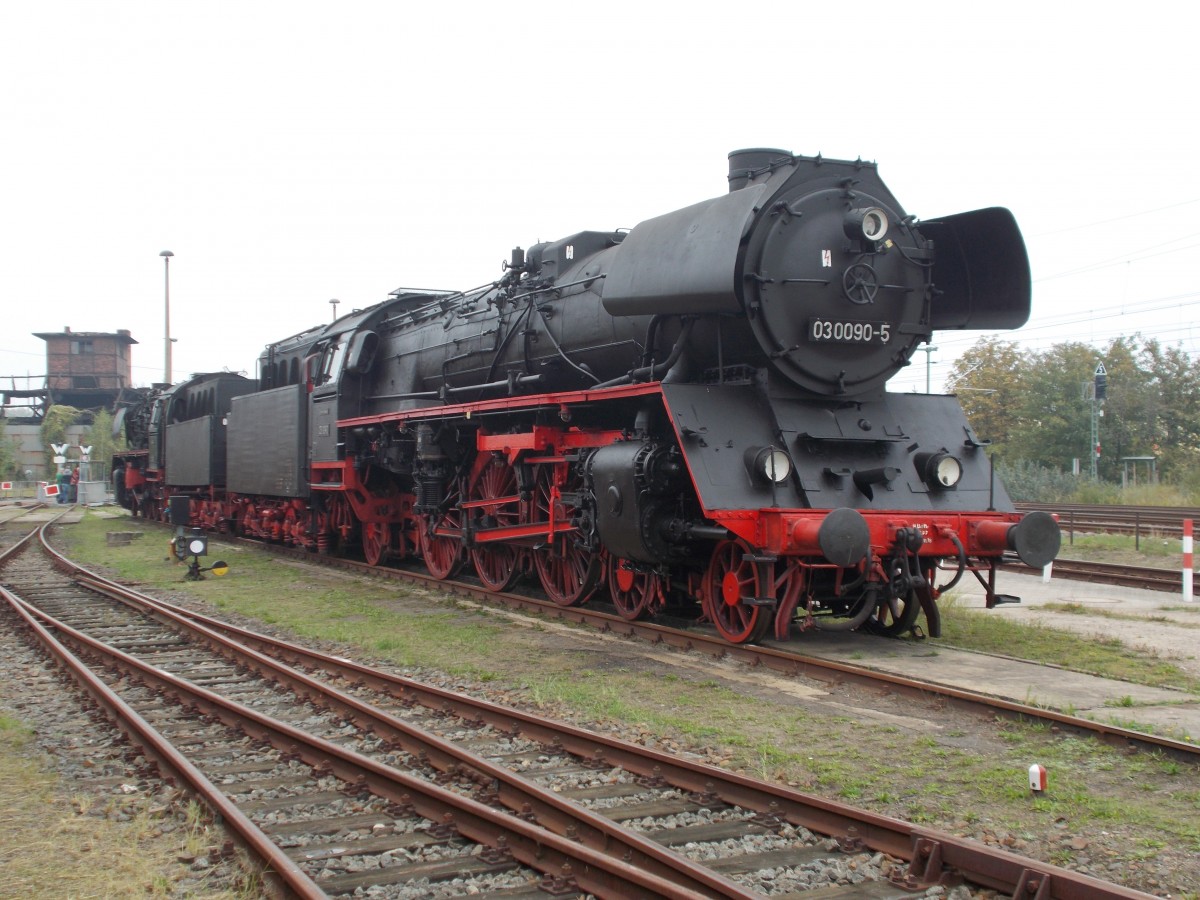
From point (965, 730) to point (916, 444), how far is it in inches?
138

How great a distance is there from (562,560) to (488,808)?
262 inches

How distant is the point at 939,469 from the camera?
28.5ft

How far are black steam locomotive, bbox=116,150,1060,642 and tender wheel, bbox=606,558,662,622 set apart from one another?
3 cm

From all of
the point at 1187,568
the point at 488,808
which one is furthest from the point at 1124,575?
the point at 488,808

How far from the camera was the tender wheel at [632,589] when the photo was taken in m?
9.31

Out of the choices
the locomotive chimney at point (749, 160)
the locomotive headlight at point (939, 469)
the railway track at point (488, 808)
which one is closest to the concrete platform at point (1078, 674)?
the locomotive headlight at point (939, 469)

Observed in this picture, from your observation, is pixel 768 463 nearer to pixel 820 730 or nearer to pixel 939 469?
pixel 939 469

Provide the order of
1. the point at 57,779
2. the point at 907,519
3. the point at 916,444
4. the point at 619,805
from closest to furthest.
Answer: the point at 619,805
the point at 57,779
the point at 907,519
the point at 916,444

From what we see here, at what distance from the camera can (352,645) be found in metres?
9.05

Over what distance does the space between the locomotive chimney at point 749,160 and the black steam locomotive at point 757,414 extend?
0.02m

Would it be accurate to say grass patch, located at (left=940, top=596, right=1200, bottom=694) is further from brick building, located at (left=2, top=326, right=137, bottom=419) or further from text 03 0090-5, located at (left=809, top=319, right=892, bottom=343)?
brick building, located at (left=2, top=326, right=137, bottom=419)

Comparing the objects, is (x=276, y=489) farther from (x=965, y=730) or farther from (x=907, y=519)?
(x=965, y=730)

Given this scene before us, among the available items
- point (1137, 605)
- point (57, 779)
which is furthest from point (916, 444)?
point (57, 779)

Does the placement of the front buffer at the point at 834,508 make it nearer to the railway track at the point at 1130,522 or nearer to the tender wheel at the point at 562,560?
the tender wheel at the point at 562,560
